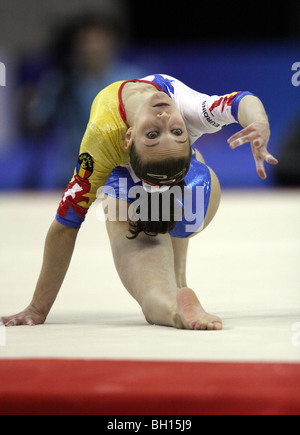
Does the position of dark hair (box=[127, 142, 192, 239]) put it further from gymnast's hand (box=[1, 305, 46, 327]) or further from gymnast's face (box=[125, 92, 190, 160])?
gymnast's hand (box=[1, 305, 46, 327])

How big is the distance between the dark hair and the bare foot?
1.12 ft

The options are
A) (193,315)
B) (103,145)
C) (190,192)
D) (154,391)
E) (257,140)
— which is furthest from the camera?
(190,192)

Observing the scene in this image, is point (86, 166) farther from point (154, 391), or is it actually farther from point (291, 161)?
point (291, 161)

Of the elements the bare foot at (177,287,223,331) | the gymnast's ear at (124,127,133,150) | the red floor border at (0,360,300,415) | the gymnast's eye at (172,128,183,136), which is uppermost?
the gymnast's ear at (124,127,133,150)

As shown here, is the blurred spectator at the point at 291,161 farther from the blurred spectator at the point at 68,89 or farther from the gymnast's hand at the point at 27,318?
the gymnast's hand at the point at 27,318

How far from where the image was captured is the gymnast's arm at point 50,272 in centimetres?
229

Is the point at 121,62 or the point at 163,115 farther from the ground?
the point at 121,62

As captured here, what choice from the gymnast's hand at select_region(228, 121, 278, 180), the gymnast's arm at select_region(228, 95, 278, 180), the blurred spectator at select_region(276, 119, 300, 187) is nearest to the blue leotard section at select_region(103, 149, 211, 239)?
the gymnast's arm at select_region(228, 95, 278, 180)

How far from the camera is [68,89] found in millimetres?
7738

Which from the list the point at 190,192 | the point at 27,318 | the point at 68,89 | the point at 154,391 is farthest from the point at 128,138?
the point at 68,89

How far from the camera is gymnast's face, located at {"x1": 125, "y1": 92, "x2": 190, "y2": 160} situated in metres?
2.06

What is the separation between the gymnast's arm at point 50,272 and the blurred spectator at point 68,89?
534cm

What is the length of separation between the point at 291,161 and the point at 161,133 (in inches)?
241
